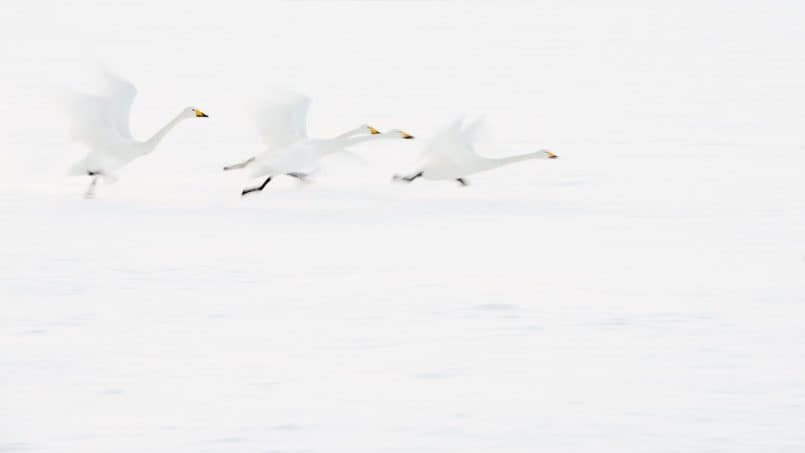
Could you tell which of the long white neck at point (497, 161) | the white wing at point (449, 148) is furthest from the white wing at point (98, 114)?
the long white neck at point (497, 161)

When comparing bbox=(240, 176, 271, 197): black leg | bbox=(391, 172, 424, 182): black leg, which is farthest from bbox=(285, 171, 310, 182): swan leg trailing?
bbox=(391, 172, 424, 182): black leg

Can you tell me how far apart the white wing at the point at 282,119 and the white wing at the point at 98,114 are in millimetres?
789

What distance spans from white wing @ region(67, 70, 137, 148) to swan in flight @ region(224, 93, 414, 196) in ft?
2.46

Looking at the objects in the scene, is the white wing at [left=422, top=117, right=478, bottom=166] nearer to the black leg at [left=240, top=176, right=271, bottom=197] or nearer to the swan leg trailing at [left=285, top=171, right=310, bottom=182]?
the swan leg trailing at [left=285, top=171, right=310, bottom=182]

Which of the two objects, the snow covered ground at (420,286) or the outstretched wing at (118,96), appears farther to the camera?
the outstretched wing at (118,96)

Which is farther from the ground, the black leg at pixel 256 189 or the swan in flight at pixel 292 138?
the swan in flight at pixel 292 138

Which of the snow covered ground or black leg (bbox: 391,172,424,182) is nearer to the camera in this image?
the snow covered ground

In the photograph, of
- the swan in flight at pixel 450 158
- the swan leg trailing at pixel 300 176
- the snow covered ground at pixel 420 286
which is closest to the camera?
the snow covered ground at pixel 420 286

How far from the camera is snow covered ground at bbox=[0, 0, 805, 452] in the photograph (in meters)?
4.94

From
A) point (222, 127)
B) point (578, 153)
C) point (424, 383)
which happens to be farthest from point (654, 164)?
point (424, 383)

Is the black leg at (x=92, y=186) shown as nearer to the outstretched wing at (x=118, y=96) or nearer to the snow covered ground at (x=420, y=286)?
the snow covered ground at (x=420, y=286)

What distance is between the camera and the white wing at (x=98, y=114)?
9.24 m

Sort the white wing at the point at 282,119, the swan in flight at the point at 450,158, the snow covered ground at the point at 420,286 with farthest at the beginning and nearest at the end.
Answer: the white wing at the point at 282,119 → the swan in flight at the point at 450,158 → the snow covered ground at the point at 420,286

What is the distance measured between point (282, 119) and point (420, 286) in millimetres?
2954
